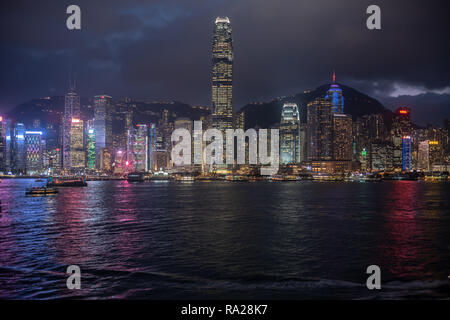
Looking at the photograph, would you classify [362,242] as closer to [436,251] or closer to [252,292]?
[436,251]

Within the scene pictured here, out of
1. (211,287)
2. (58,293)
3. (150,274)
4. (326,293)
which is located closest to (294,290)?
(326,293)

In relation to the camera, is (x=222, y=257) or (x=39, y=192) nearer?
(x=222, y=257)

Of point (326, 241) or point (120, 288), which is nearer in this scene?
point (120, 288)

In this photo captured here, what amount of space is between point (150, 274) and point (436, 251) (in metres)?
23.6

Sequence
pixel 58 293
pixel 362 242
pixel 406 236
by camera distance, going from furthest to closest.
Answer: pixel 406 236 < pixel 362 242 < pixel 58 293

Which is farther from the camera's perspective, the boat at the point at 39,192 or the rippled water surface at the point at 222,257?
the boat at the point at 39,192

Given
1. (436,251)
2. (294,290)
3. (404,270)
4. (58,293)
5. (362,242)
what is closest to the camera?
(58,293)

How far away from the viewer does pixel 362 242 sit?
114 feet

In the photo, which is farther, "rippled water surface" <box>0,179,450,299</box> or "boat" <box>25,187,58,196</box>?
"boat" <box>25,187,58,196</box>

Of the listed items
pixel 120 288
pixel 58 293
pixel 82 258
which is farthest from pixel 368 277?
pixel 82 258

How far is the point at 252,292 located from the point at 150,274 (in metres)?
6.99

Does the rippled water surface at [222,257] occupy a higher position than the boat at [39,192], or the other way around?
the rippled water surface at [222,257]

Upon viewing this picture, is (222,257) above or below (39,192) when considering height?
above

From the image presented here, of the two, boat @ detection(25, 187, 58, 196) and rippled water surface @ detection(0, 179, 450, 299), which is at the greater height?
rippled water surface @ detection(0, 179, 450, 299)
